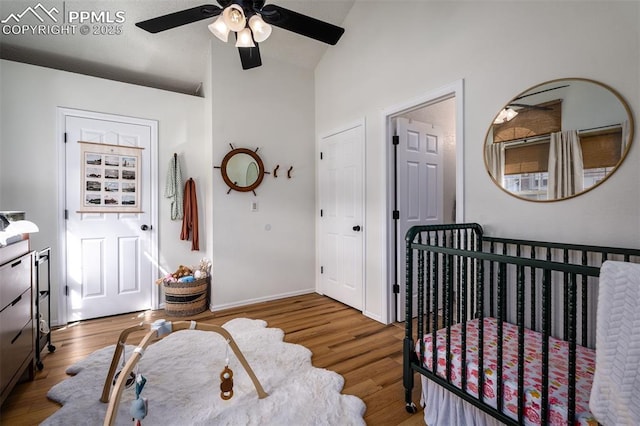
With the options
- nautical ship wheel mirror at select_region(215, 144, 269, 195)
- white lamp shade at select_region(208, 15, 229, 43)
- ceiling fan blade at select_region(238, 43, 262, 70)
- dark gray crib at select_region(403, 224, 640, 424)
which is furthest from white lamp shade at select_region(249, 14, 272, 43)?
dark gray crib at select_region(403, 224, 640, 424)

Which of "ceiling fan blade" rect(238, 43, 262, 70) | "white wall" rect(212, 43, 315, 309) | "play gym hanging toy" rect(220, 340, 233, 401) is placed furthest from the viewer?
"white wall" rect(212, 43, 315, 309)

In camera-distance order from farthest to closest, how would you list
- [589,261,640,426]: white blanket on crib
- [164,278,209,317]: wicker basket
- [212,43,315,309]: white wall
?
[212,43,315,309]: white wall
[164,278,209,317]: wicker basket
[589,261,640,426]: white blanket on crib

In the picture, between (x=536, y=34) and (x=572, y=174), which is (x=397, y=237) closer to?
(x=572, y=174)

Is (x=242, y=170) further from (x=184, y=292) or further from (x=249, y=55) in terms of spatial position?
(x=184, y=292)

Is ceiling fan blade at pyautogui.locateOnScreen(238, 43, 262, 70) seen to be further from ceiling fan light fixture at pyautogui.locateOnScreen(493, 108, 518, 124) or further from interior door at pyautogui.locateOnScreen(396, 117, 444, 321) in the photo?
ceiling fan light fixture at pyautogui.locateOnScreen(493, 108, 518, 124)

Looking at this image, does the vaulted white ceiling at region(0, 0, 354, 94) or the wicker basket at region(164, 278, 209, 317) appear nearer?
the vaulted white ceiling at region(0, 0, 354, 94)

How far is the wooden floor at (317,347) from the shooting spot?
64.2 inches

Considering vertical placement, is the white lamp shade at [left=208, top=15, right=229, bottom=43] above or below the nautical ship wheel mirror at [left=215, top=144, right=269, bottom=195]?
above

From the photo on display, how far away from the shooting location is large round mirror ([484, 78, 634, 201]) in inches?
57.6

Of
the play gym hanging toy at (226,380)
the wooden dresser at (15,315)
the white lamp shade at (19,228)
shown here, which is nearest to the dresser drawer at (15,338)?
the wooden dresser at (15,315)

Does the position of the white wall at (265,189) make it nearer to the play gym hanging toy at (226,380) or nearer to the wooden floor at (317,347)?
the wooden floor at (317,347)

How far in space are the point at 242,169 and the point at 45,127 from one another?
1.85 m

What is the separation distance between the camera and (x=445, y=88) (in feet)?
7.36

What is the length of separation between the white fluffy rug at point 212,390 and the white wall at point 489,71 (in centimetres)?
120
